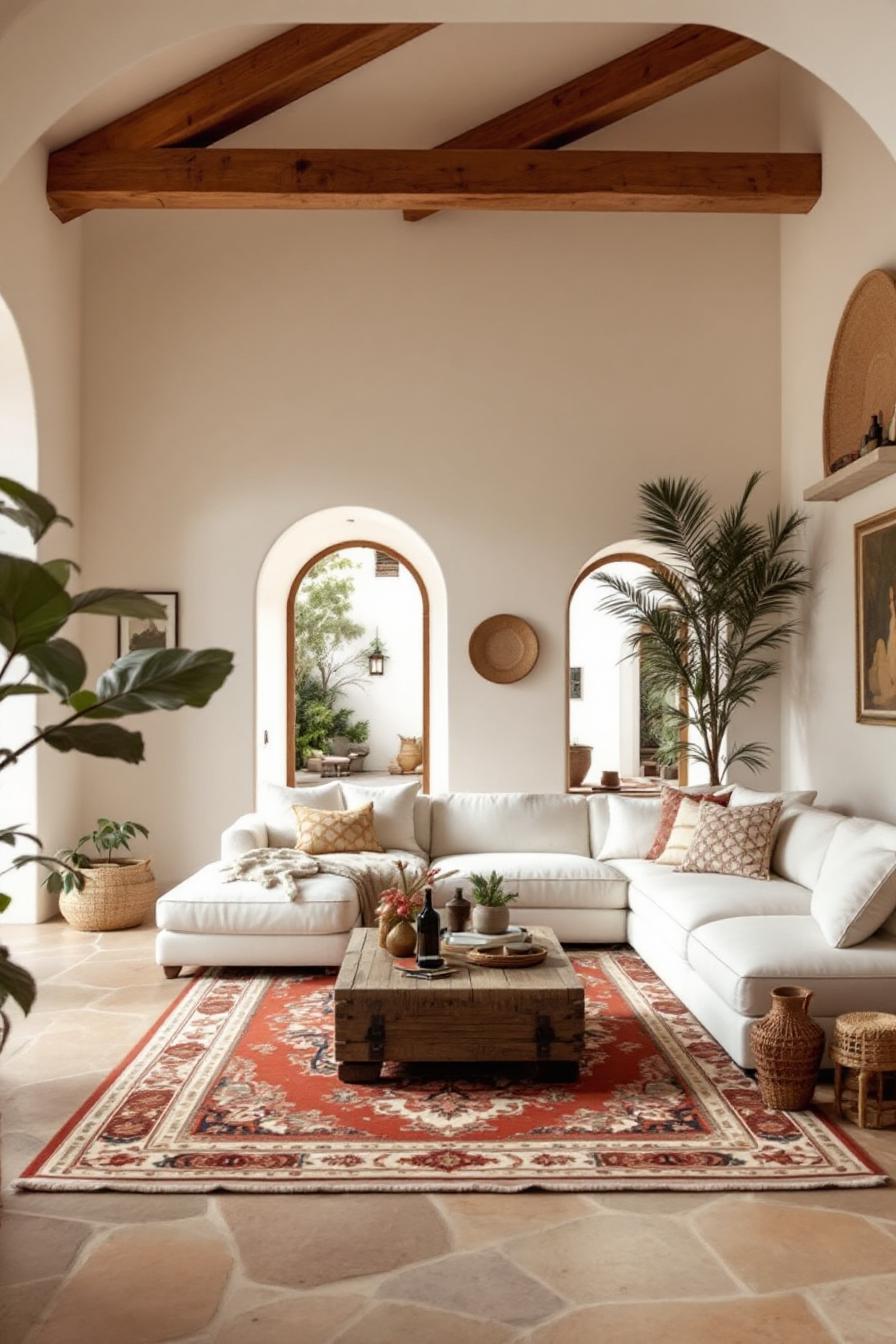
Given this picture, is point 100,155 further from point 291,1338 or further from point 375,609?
point 375,609

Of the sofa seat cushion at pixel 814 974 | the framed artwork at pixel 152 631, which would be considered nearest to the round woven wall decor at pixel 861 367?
the sofa seat cushion at pixel 814 974

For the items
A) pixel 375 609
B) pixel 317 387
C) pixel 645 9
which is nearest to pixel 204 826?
pixel 317 387

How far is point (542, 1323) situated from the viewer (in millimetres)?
2605

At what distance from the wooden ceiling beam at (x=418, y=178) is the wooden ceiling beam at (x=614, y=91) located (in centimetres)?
49

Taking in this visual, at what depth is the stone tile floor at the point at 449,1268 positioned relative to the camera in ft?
8.49

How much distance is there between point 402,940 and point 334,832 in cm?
198

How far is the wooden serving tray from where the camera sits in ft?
14.7

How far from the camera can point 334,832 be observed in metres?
6.54

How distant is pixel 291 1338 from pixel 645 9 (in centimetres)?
331

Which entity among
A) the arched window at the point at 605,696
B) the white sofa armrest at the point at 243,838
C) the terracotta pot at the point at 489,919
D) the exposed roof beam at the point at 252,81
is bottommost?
the terracotta pot at the point at 489,919

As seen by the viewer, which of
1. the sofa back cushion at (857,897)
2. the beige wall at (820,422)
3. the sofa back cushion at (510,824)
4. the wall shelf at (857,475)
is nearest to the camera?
the sofa back cushion at (857,897)

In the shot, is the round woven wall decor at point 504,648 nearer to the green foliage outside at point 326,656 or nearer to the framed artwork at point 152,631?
the framed artwork at point 152,631

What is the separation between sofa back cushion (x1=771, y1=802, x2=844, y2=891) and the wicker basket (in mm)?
3571

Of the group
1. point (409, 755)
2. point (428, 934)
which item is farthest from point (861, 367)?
point (409, 755)
